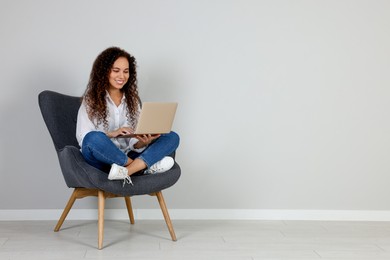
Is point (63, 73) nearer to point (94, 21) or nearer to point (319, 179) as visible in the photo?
point (94, 21)

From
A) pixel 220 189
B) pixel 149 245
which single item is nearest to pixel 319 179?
pixel 220 189

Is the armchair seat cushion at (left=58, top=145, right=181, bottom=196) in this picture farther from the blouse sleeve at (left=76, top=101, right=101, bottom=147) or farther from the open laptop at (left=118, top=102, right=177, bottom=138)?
the open laptop at (left=118, top=102, right=177, bottom=138)

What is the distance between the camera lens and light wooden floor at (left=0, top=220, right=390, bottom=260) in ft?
9.27

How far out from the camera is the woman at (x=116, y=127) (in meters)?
2.90

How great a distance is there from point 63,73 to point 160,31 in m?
0.67

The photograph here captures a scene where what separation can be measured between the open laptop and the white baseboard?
927mm

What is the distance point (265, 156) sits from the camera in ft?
12.6

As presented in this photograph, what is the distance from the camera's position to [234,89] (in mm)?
3818

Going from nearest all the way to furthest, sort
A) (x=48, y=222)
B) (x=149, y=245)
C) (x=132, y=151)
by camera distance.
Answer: (x=149, y=245)
(x=132, y=151)
(x=48, y=222)

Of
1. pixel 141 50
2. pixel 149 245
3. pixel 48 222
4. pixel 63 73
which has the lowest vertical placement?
pixel 48 222

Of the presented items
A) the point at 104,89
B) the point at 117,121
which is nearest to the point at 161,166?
the point at 117,121

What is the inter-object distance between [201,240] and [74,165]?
0.79m

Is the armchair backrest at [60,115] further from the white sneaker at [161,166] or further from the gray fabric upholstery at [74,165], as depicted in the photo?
the white sneaker at [161,166]

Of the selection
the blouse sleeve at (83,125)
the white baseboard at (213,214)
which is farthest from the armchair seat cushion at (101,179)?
the white baseboard at (213,214)
